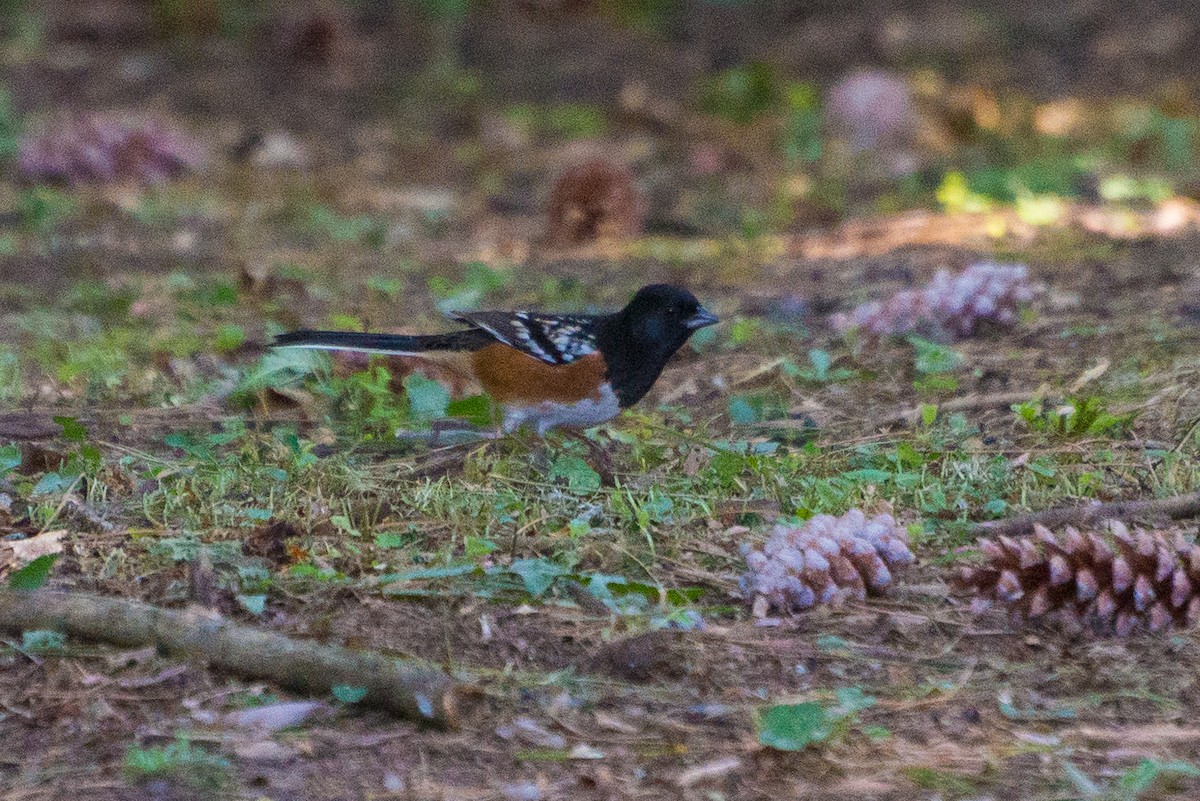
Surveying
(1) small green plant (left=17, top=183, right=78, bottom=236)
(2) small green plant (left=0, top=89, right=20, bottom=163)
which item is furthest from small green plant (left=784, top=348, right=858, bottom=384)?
(2) small green plant (left=0, top=89, right=20, bottom=163)

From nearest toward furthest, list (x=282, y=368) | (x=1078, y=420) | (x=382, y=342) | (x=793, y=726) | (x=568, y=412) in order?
1. (x=793, y=726)
2. (x=1078, y=420)
3. (x=568, y=412)
4. (x=382, y=342)
5. (x=282, y=368)

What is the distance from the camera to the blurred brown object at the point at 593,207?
6.58 metres

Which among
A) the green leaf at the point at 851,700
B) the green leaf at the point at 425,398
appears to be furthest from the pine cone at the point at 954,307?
the green leaf at the point at 851,700

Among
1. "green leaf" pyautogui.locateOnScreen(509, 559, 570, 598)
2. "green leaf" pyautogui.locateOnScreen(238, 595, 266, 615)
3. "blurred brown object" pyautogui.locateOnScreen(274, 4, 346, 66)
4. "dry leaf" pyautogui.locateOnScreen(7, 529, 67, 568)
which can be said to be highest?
"blurred brown object" pyautogui.locateOnScreen(274, 4, 346, 66)

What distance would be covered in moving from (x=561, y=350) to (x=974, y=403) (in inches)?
44.1

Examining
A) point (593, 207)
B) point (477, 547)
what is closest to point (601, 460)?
point (477, 547)

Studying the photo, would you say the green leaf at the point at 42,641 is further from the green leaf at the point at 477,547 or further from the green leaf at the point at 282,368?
the green leaf at the point at 282,368

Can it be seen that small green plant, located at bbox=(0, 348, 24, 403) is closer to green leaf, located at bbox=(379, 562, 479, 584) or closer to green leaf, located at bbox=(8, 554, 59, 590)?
green leaf, located at bbox=(8, 554, 59, 590)

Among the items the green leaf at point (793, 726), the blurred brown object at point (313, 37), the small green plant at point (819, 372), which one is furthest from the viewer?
the blurred brown object at point (313, 37)

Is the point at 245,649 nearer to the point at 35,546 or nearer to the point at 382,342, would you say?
the point at 35,546

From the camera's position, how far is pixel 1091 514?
9.98 feet

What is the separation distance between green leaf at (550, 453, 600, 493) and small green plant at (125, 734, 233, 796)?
1252 mm

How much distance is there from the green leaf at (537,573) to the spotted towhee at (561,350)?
0.88 metres

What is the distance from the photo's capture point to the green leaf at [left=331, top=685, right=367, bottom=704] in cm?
239
